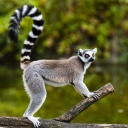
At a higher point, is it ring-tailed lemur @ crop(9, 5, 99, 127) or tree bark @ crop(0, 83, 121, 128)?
ring-tailed lemur @ crop(9, 5, 99, 127)

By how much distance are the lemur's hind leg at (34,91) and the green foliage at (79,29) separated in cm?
1776

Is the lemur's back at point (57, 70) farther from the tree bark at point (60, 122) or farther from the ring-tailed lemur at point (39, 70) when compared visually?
the tree bark at point (60, 122)

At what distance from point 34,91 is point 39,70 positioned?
12.6 inches

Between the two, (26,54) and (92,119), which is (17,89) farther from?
(26,54)

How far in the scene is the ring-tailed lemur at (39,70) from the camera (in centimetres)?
739

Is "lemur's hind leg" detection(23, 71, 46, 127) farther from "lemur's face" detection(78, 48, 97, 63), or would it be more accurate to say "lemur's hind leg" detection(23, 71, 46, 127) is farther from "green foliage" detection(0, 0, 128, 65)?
"green foliage" detection(0, 0, 128, 65)

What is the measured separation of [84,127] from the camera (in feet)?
23.9

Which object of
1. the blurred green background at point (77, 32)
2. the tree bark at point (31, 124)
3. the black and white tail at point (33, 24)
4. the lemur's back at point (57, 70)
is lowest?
the tree bark at point (31, 124)

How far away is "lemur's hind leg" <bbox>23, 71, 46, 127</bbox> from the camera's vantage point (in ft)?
24.2

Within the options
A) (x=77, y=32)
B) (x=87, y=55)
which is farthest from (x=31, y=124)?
(x=77, y=32)

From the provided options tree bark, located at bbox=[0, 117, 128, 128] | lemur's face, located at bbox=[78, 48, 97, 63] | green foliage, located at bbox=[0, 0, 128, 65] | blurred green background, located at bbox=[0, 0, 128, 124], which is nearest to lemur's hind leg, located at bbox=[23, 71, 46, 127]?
tree bark, located at bbox=[0, 117, 128, 128]

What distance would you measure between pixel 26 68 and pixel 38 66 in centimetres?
19

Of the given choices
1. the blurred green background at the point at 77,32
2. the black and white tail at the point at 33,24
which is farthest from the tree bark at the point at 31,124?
the blurred green background at the point at 77,32

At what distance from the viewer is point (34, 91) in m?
7.45
